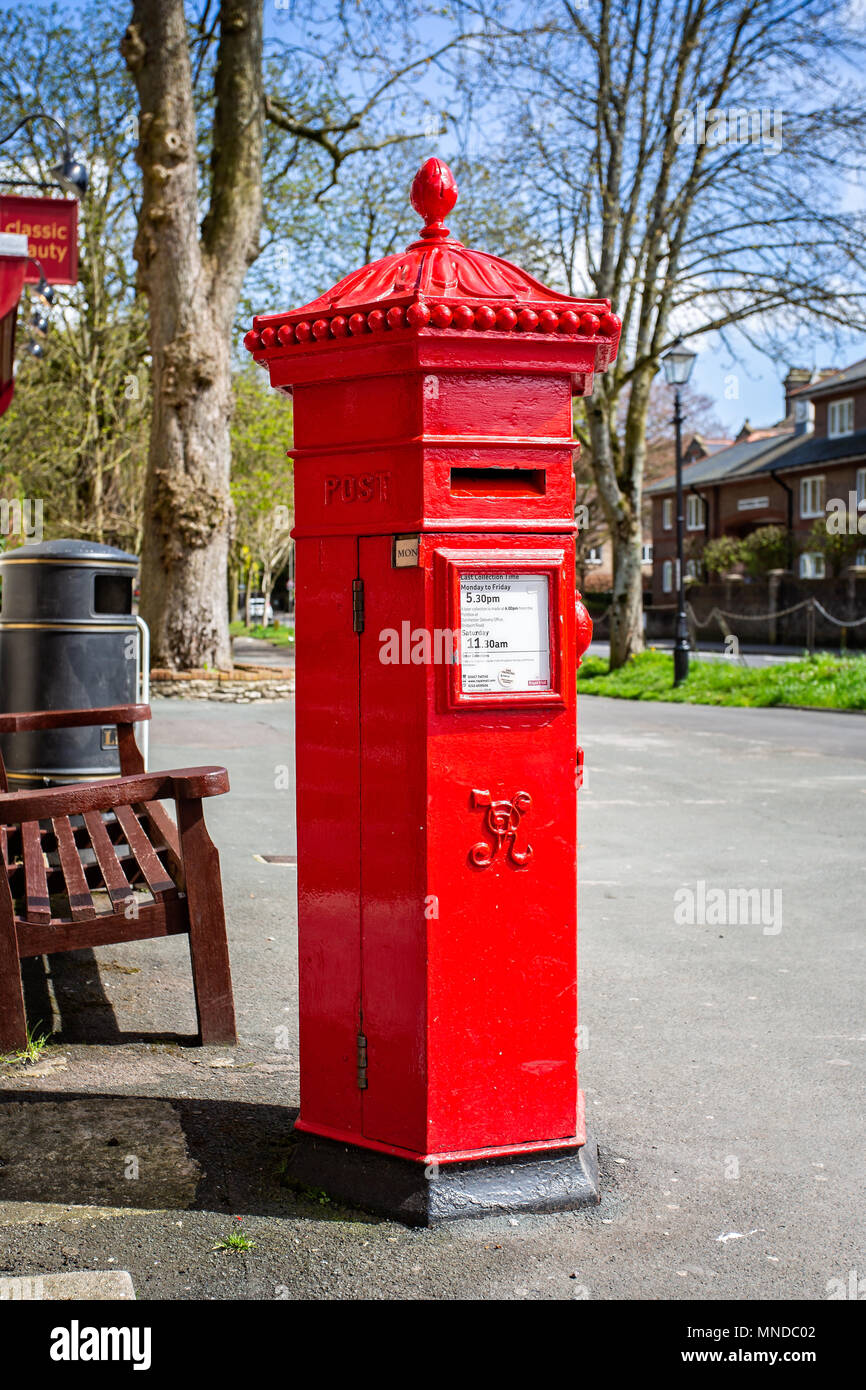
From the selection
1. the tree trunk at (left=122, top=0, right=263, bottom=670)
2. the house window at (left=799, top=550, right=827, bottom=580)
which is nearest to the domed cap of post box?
the tree trunk at (left=122, top=0, right=263, bottom=670)

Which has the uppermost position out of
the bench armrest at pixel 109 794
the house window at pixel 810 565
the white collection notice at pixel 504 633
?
the house window at pixel 810 565

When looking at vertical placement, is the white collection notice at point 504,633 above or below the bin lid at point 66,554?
below

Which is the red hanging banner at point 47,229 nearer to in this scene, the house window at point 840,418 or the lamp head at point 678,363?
the lamp head at point 678,363

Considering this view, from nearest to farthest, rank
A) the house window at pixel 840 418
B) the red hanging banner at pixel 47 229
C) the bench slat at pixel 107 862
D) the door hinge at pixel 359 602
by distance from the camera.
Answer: the door hinge at pixel 359 602 → the bench slat at pixel 107 862 → the red hanging banner at pixel 47 229 → the house window at pixel 840 418

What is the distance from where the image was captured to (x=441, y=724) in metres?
2.97

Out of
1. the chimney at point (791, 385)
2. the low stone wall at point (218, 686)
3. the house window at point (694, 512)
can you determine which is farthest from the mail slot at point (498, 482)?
the chimney at point (791, 385)

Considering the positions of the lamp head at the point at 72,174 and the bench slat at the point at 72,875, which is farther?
the lamp head at the point at 72,174

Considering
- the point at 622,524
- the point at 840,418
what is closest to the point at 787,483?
the point at 840,418

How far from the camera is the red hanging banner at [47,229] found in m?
11.4

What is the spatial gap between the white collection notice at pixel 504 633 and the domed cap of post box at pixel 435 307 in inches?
23.3

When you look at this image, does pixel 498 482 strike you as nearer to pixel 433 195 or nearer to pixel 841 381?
pixel 433 195

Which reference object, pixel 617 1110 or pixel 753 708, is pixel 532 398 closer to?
pixel 617 1110

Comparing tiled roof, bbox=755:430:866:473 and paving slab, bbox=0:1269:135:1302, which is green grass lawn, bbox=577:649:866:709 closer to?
paving slab, bbox=0:1269:135:1302

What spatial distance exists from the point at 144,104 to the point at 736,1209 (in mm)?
16507
